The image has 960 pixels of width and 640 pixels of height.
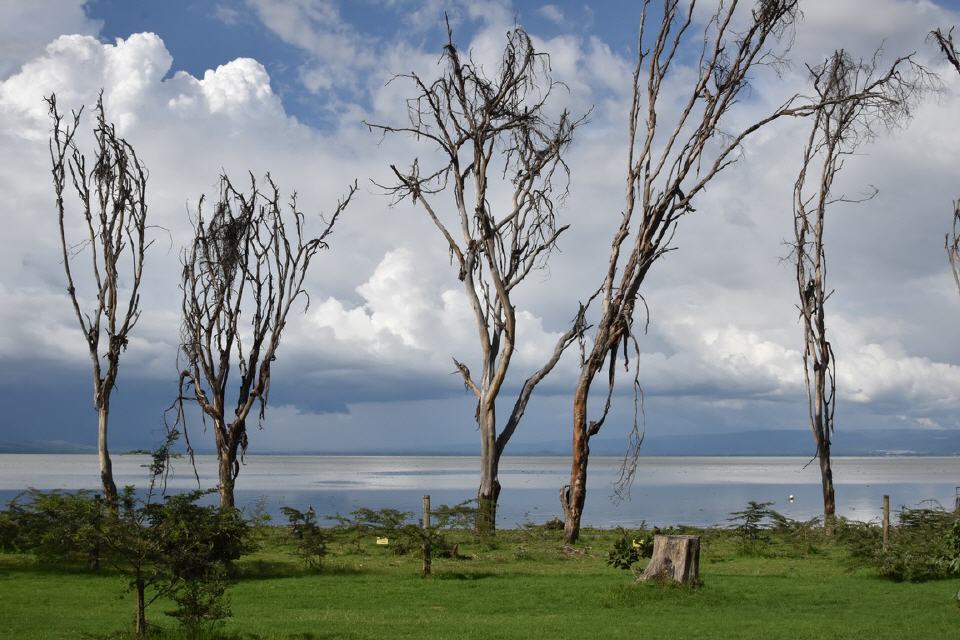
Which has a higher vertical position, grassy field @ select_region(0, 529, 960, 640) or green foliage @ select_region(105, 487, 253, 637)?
green foliage @ select_region(105, 487, 253, 637)

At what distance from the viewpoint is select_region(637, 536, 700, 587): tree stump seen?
16.0 metres

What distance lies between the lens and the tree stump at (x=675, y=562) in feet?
52.6

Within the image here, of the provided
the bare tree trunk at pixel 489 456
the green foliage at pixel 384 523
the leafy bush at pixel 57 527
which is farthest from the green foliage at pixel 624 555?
the leafy bush at pixel 57 527

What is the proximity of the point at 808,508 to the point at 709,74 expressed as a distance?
30.0m

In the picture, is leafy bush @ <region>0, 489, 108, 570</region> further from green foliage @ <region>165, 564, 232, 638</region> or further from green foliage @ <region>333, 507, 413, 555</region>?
green foliage @ <region>333, 507, 413, 555</region>

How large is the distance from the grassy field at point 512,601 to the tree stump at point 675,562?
31cm

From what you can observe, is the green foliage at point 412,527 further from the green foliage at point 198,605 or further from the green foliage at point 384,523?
the green foliage at point 198,605

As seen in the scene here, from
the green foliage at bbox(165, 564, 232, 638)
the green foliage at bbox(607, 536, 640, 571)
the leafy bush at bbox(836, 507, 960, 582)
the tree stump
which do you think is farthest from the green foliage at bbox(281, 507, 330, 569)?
the leafy bush at bbox(836, 507, 960, 582)

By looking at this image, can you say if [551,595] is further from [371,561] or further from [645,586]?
[371,561]

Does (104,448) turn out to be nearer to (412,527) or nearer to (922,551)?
(412,527)

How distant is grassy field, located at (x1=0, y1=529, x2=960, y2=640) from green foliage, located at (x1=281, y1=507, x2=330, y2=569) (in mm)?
352

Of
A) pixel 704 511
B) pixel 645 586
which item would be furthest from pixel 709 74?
pixel 704 511

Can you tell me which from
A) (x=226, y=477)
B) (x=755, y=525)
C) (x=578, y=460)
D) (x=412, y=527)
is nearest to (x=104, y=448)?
(x=226, y=477)

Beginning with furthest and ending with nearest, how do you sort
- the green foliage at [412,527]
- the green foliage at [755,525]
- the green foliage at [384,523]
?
the green foliage at [755,525]
the green foliage at [384,523]
the green foliage at [412,527]
